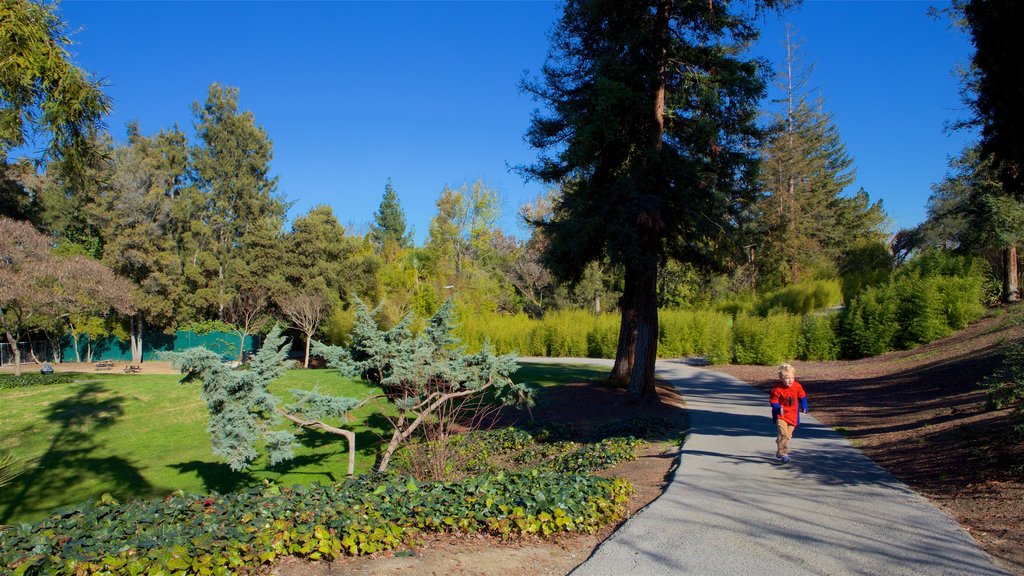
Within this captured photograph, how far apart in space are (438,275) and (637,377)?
2815 centimetres

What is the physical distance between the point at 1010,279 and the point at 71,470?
30.8 m

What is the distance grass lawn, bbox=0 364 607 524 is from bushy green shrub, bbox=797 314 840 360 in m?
11.2

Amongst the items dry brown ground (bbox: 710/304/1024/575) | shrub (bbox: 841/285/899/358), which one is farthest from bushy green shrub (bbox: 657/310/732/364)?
dry brown ground (bbox: 710/304/1024/575)

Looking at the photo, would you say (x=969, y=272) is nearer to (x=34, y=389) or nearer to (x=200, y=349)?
(x=200, y=349)

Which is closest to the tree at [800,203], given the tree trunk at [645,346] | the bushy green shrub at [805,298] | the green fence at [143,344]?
the bushy green shrub at [805,298]

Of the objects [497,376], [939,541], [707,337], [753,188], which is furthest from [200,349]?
[707,337]

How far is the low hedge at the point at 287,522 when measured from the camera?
4.13 meters

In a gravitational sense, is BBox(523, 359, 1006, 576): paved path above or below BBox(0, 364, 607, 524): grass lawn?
above

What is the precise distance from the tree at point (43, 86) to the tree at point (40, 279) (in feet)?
59.8

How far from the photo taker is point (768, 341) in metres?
24.3

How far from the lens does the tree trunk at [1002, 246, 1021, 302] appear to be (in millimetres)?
23328

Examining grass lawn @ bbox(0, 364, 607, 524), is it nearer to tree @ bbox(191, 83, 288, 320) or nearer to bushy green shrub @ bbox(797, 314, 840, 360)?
bushy green shrub @ bbox(797, 314, 840, 360)

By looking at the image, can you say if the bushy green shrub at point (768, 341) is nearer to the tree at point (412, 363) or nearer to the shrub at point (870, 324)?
the shrub at point (870, 324)

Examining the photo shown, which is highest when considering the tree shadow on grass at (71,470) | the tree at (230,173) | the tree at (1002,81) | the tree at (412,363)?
the tree at (230,173)
